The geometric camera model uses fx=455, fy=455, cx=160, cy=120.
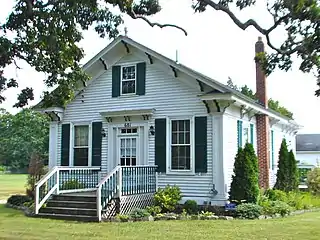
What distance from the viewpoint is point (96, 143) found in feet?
59.7

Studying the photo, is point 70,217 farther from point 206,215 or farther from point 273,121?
point 273,121

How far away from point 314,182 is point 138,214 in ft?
41.6

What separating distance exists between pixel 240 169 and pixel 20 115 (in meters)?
76.4

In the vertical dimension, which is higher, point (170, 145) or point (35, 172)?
point (170, 145)

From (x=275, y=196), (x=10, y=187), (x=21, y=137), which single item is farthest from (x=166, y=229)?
(x=21, y=137)

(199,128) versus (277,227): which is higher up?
(199,128)

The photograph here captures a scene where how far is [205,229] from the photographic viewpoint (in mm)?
11945

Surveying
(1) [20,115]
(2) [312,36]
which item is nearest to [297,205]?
(2) [312,36]

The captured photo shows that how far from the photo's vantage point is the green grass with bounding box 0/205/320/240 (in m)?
10.8

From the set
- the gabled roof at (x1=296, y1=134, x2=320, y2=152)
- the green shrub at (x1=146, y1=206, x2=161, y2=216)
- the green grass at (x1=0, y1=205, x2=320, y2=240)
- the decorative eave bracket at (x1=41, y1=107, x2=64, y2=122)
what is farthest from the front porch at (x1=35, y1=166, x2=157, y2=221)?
the gabled roof at (x1=296, y1=134, x2=320, y2=152)

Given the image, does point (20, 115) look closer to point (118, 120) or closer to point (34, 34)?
point (118, 120)

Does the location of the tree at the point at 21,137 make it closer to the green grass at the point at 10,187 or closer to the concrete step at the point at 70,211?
the green grass at the point at 10,187

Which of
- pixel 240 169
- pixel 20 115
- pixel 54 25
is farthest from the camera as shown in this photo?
pixel 20 115

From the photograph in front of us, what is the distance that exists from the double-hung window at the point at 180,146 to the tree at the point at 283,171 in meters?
6.38
